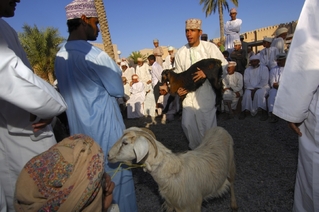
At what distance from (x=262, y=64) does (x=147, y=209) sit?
6857 mm

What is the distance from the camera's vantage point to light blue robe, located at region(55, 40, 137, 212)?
2.20 metres

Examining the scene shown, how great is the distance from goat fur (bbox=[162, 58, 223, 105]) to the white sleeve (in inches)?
111

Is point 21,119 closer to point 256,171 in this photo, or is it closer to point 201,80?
point 201,80

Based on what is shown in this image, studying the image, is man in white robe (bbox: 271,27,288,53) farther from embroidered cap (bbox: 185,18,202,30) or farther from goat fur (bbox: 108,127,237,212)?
goat fur (bbox: 108,127,237,212)

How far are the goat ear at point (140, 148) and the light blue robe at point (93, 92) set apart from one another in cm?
39

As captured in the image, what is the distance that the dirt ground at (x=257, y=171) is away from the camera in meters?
3.18

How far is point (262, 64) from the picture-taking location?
8.11 m

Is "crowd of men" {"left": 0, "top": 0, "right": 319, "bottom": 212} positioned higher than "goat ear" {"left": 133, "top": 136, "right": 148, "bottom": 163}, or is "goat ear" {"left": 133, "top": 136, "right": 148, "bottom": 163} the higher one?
"crowd of men" {"left": 0, "top": 0, "right": 319, "bottom": 212}

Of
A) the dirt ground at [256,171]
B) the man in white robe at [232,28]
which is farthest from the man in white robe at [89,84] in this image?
the man in white robe at [232,28]

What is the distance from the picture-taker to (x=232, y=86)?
7.87 m

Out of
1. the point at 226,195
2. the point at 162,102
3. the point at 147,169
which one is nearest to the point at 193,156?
the point at 147,169

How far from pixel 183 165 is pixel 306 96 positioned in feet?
4.46

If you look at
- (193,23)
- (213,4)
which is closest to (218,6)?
(213,4)

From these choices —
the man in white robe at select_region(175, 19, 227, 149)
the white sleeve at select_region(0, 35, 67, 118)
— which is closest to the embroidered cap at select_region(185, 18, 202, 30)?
the man in white robe at select_region(175, 19, 227, 149)
